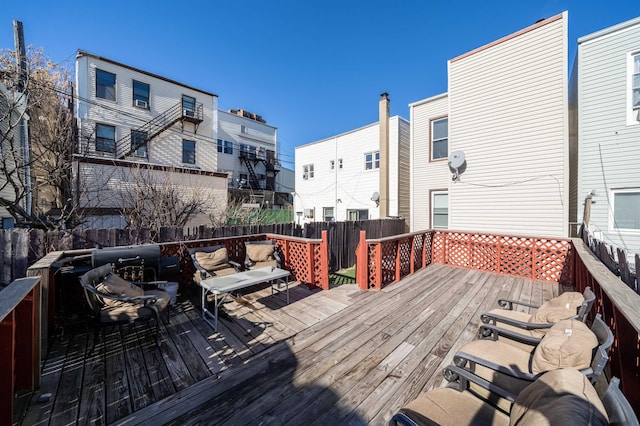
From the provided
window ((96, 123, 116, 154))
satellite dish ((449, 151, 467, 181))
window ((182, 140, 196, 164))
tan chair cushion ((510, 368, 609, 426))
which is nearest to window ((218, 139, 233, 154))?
window ((182, 140, 196, 164))

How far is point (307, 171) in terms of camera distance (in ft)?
54.3

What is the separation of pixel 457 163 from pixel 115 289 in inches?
357

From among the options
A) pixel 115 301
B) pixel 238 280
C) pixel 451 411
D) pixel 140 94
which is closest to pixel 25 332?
pixel 115 301

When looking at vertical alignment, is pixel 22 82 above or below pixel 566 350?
above

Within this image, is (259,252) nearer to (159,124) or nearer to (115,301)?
(115,301)

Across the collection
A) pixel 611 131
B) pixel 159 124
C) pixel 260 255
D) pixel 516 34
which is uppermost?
pixel 159 124

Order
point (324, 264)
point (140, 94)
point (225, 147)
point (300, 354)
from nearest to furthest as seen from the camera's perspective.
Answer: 1. point (300, 354)
2. point (324, 264)
3. point (140, 94)
4. point (225, 147)

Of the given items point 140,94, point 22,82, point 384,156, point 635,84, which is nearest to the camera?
point 635,84

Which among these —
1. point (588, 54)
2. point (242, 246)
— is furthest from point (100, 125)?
point (588, 54)

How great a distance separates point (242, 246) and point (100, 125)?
550 inches

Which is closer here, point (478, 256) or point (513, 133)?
point (478, 256)

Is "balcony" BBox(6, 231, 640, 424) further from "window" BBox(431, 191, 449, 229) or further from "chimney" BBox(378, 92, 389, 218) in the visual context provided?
"chimney" BBox(378, 92, 389, 218)

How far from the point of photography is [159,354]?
2.92 m

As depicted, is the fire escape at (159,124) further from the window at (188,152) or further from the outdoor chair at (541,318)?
the outdoor chair at (541,318)
